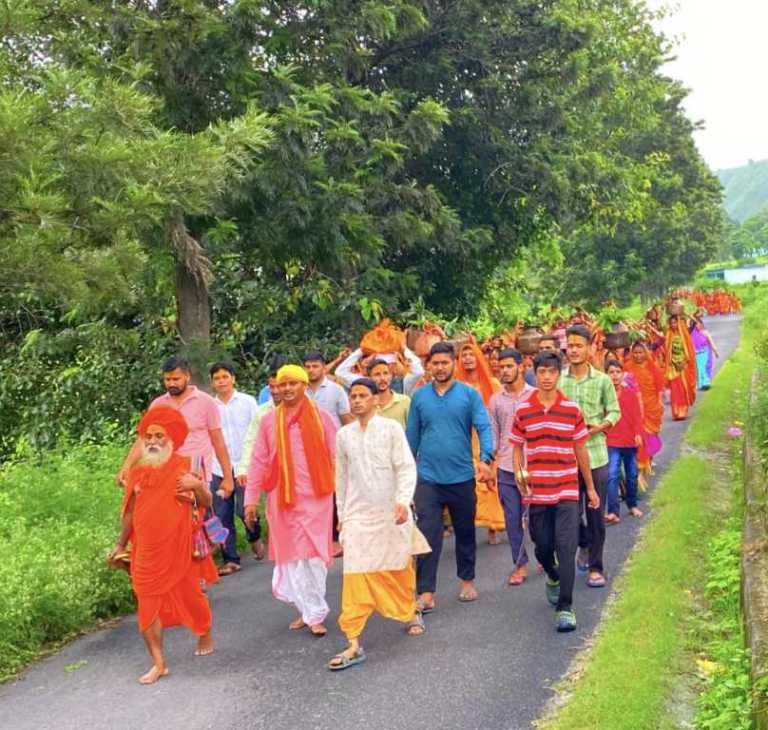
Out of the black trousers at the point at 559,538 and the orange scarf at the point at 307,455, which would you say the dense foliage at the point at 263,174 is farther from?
the black trousers at the point at 559,538

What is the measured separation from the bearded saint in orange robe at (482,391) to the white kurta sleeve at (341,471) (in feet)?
8.67

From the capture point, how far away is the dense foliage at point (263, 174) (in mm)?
6624

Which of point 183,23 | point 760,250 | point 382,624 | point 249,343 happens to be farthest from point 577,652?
point 760,250

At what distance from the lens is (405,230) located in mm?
12859

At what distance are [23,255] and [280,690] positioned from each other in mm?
3465

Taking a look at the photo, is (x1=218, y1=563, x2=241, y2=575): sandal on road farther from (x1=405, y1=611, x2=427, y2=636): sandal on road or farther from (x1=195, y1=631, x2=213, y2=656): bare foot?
(x1=405, y1=611, x2=427, y2=636): sandal on road

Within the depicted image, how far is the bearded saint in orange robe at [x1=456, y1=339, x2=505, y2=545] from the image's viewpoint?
846 centimetres

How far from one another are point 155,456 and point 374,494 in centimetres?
140

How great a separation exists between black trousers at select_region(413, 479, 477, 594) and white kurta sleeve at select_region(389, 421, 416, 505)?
2.38ft

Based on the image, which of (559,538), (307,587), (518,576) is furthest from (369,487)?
(518,576)

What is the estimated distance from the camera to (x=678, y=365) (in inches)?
596

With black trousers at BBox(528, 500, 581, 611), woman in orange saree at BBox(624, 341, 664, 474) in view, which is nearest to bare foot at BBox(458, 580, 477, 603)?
black trousers at BBox(528, 500, 581, 611)

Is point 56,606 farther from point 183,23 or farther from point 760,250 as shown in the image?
point 760,250

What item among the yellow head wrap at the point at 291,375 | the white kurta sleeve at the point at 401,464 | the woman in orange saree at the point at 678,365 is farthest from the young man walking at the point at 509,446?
the woman in orange saree at the point at 678,365
